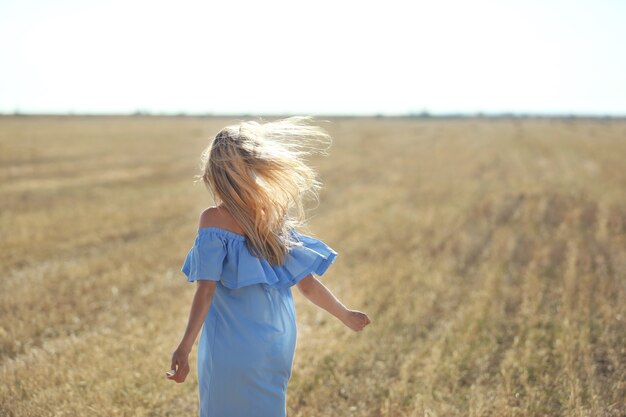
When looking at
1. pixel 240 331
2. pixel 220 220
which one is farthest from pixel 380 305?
pixel 220 220

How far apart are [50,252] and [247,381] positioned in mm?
6447

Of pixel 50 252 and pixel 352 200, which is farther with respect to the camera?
pixel 352 200

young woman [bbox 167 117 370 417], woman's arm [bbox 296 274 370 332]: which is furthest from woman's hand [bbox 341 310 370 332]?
young woman [bbox 167 117 370 417]

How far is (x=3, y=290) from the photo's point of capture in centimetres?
619

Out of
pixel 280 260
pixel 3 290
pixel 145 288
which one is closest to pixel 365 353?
pixel 280 260

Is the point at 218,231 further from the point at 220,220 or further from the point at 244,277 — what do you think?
the point at 244,277

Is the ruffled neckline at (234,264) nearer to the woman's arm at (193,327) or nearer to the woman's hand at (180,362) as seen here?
the woman's arm at (193,327)

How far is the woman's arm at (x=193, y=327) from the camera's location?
237 cm

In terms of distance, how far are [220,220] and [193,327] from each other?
456 mm

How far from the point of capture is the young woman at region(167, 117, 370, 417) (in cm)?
243

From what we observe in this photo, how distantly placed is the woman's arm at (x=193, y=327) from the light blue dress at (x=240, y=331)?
0.06 m

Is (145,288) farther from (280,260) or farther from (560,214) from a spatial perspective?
(560,214)

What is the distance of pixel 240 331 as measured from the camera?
2477 millimetres

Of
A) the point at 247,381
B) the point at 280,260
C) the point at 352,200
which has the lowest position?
the point at 352,200
